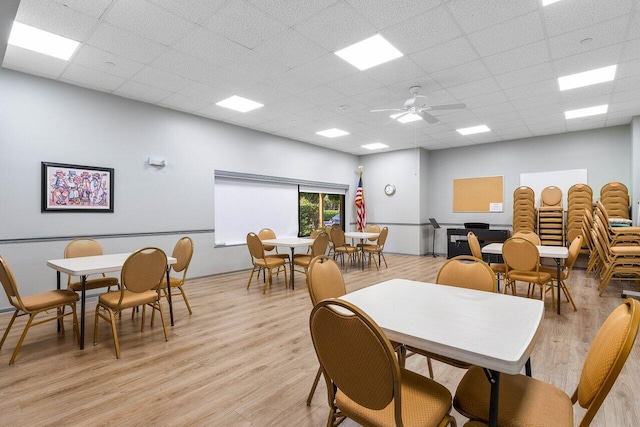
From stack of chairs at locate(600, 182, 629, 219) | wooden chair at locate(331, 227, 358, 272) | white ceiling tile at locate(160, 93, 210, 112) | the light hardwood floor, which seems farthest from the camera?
wooden chair at locate(331, 227, 358, 272)

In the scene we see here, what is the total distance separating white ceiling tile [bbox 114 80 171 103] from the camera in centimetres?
453

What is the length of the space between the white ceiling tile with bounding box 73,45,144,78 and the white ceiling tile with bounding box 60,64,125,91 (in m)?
0.14

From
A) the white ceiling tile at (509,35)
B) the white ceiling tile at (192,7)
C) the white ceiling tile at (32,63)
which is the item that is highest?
the white ceiling tile at (509,35)

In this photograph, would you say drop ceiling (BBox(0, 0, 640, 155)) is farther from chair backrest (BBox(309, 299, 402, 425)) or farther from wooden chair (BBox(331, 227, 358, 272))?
chair backrest (BBox(309, 299, 402, 425))

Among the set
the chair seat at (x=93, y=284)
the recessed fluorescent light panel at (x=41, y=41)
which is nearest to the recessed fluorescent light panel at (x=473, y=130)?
the recessed fluorescent light panel at (x=41, y=41)

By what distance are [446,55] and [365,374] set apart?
3748 mm

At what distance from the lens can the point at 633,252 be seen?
4.01m

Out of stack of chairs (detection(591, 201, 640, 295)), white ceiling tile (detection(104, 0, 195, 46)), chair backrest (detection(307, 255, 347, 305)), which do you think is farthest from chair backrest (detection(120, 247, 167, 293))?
stack of chairs (detection(591, 201, 640, 295))

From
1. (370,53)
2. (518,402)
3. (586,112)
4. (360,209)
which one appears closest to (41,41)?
(370,53)

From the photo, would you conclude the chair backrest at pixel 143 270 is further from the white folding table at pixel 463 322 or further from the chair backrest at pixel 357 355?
the chair backrest at pixel 357 355

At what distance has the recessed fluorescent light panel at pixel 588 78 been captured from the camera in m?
4.13

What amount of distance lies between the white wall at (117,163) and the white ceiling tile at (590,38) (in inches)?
208

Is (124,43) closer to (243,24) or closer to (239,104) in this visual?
(243,24)

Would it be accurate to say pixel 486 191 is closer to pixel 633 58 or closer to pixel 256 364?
pixel 633 58
